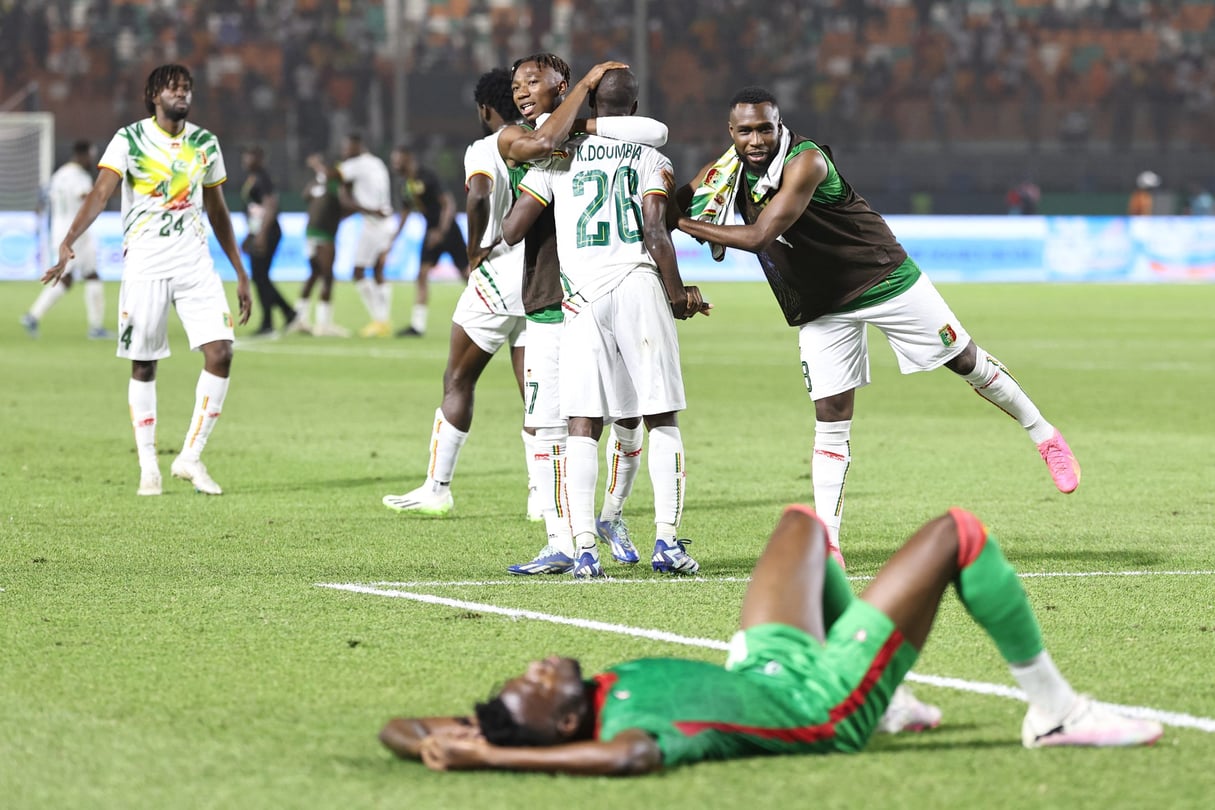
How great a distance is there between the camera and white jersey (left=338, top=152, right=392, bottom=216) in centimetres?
2270

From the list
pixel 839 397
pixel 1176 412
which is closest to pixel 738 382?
pixel 1176 412

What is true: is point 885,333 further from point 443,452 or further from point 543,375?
point 443,452

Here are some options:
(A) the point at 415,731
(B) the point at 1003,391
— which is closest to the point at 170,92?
(B) the point at 1003,391

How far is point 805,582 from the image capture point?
15.0 feet

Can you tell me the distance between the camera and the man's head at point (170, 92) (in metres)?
9.72

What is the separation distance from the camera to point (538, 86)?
7449mm

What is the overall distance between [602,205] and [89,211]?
3.77 metres

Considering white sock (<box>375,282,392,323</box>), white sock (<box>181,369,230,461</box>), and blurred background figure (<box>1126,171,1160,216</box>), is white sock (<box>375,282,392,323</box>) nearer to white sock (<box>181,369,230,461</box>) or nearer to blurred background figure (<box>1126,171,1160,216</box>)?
white sock (<box>181,369,230,461</box>)

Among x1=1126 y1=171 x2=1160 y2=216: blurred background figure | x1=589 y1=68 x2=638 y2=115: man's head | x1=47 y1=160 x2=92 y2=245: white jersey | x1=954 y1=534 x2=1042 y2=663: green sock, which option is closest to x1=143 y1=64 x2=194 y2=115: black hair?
x1=589 y1=68 x2=638 y2=115: man's head

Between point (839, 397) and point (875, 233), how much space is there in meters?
0.69

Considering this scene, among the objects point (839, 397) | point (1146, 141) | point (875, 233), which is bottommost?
point (1146, 141)

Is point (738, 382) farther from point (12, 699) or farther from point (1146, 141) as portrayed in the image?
point (1146, 141)

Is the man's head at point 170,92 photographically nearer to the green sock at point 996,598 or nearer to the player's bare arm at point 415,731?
the player's bare arm at point 415,731

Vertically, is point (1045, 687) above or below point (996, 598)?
below
